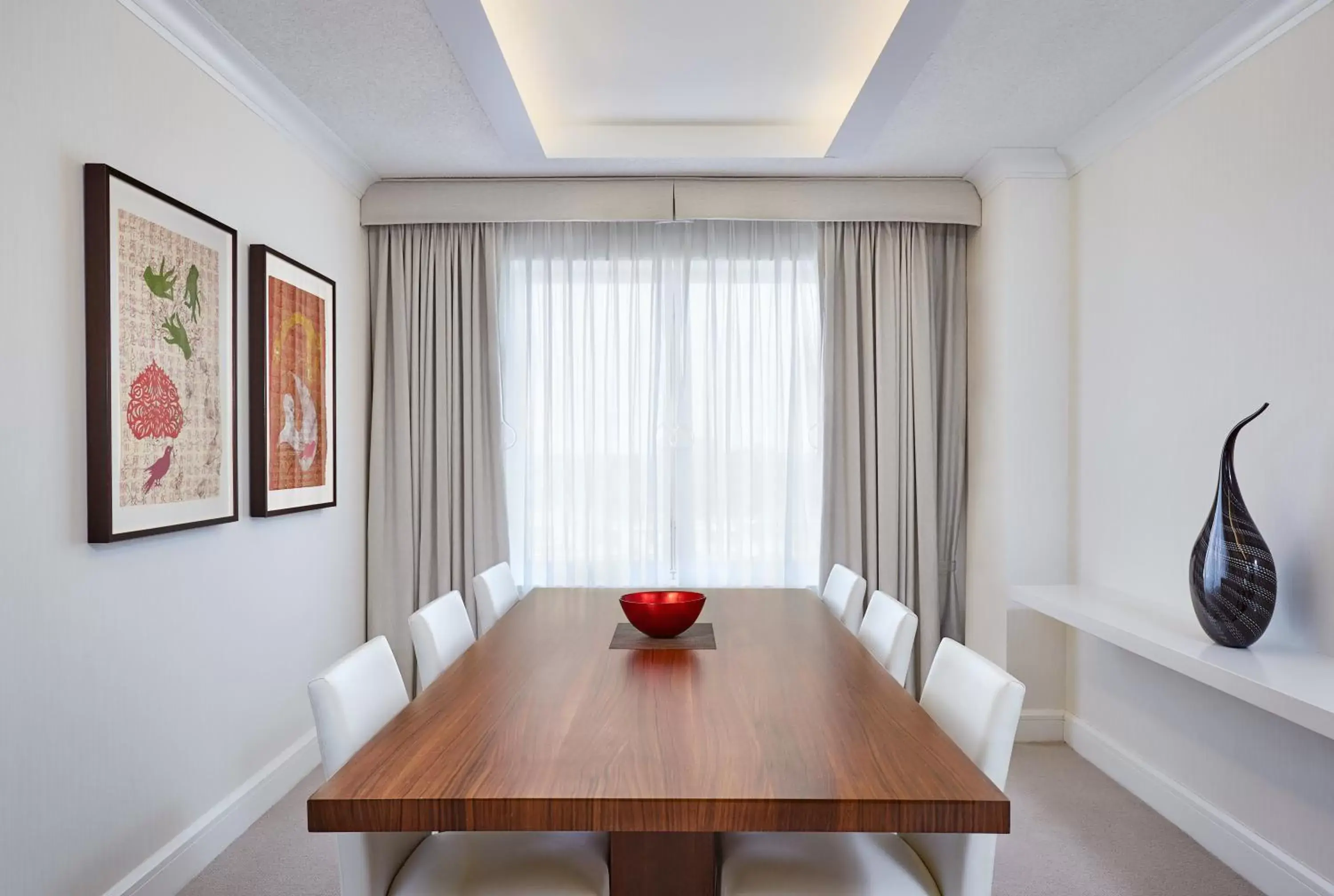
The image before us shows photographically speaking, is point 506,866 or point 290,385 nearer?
point 506,866

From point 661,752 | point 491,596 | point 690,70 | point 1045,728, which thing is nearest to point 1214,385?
point 1045,728

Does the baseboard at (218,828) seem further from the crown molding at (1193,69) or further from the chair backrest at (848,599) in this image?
the crown molding at (1193,69)

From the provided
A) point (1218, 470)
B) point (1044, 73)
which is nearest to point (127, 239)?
point (1044, 73)

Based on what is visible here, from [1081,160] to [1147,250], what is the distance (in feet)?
2.17

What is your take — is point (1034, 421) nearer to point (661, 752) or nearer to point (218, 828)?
point (661, 752)

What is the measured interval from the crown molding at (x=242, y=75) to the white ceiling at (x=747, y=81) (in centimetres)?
5

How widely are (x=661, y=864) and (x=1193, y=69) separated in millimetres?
2955

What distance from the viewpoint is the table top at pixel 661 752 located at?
1.26m

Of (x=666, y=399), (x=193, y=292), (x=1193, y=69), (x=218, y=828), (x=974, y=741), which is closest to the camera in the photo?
(x=974, y=741)

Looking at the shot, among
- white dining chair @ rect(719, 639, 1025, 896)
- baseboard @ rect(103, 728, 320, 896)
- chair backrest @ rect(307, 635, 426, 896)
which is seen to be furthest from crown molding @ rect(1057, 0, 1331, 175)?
baseboard @ rect(103, 728, 320, 896)

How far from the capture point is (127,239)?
2.25 meters

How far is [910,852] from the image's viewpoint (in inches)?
67.6

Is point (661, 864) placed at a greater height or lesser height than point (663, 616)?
lesser

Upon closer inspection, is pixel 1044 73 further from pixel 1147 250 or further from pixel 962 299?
pixel 962 299
